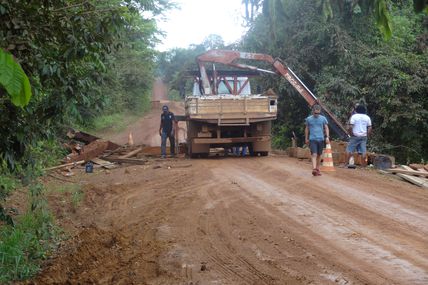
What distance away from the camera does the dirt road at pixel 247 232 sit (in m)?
5.34

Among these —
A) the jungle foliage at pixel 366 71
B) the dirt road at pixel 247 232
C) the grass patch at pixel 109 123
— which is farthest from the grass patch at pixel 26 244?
the grass patch at pixel 109 123

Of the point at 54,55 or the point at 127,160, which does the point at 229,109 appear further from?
the point at 54,55

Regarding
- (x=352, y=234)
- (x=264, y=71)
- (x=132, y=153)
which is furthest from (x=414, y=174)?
(x=132, y=153)

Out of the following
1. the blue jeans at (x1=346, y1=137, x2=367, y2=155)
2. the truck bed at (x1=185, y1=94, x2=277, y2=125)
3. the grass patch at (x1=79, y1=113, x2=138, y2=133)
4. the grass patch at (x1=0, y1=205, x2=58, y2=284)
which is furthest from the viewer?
the grass patch at (x1=79, y1=113, x2=138, y2=133)

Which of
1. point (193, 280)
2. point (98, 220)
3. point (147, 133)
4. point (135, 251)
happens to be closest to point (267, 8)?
point (193, 280)

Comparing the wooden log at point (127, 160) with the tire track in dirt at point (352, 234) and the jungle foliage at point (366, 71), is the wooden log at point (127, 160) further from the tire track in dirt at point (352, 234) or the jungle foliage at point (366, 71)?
the tire track in dirt at point (352, 234)

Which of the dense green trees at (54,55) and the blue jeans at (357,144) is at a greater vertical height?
the dense green trees at (54,55)

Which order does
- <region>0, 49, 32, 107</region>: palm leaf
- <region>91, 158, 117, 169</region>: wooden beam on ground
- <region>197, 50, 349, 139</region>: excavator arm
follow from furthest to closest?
<region>197, 50, 349, 139</region>: excavator arm, <region>91, 158, 117, 169</region>: wooden beam on ground, <region>0, 49, 32, 107</region>: palm leaf

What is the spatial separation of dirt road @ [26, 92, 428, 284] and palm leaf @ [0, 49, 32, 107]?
325 centimetres

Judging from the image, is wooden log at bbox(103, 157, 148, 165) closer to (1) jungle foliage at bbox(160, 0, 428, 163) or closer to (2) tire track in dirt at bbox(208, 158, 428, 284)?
(1) jungle foliage at bbox(160, 0, 428, 163)

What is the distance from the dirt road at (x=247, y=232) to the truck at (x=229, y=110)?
4087 millimetres

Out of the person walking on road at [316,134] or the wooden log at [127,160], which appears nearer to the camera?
the person walking on road at [316,134]

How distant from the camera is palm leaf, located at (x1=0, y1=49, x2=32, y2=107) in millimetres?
2230

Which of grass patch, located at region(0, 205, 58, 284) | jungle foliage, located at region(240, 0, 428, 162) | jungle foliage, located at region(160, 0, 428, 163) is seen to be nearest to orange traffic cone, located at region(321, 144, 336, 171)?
jungle foliage, located at region(160, 0, 428, 163)
